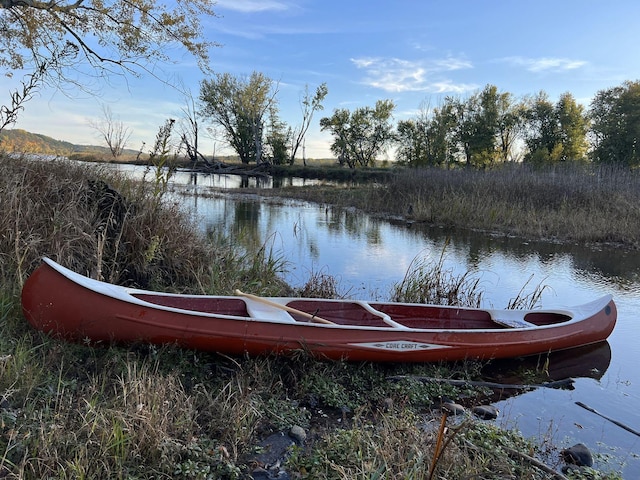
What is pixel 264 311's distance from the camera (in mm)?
4551

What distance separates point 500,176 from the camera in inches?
628

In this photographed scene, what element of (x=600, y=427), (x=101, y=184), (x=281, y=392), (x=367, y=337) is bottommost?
(x=600, y=427)

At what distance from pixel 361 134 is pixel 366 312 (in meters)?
39.1

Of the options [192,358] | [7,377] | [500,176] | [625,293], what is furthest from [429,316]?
[500,176]

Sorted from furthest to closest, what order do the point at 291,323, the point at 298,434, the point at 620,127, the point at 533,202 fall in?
the point at 620,127 → the point at 533,202 → the point at 291,323 → the point at 298,434

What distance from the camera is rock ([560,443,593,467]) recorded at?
315cm

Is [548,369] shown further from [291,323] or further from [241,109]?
[241,109]

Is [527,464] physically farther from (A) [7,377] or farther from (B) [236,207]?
(B) [236,207]

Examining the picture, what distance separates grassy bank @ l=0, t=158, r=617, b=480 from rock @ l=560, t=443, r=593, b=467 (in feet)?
0.34

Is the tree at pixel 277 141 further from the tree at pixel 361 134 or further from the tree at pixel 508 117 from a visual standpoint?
the tree at pixel 508 117

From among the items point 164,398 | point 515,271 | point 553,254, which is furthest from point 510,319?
point 553,254

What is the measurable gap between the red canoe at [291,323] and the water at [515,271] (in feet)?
1.74

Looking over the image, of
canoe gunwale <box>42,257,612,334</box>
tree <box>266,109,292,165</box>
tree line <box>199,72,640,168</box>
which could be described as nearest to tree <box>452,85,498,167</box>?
tree line <box>199,72,640,168</box>

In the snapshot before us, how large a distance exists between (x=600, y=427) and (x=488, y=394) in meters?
0.90
